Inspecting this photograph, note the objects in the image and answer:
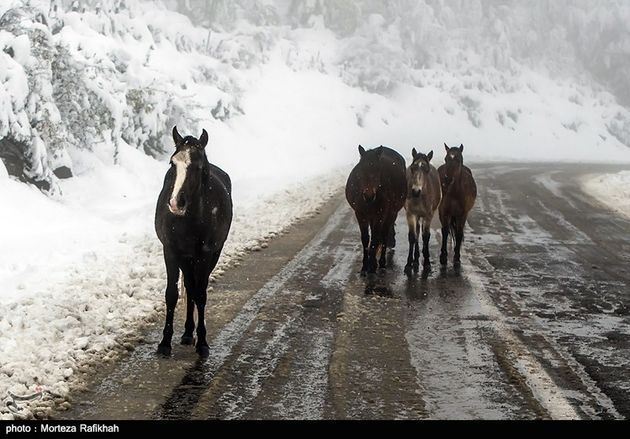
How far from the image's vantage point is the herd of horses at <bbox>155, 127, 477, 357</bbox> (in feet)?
20.5

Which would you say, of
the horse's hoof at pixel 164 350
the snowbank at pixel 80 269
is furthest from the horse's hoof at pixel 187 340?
the snowbank at pixel 80 269

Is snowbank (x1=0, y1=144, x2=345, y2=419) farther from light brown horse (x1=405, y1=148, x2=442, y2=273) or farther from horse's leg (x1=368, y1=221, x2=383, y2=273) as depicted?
light brown horse (x1=405, y1=148, x2=442, y2=273)

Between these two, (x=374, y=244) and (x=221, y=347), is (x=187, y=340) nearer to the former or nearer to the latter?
(x=221, y=347)

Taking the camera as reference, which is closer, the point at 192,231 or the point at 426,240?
the point at 192,231

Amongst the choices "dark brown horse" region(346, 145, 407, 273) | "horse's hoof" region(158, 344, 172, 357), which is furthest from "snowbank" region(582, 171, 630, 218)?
"horse's hoof" region(158, 344, 172, 357)

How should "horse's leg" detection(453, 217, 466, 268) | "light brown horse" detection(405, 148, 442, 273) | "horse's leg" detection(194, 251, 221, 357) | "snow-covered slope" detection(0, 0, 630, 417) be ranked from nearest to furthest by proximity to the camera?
"horse's leg" detection(194, 251, 221, 357)
"snow-covered slope" detection(0, 0, 630, 417)
"light brown horse" detection(405, 148, 442, 273)
"horse's leg" detection(453, 217, 466, 268)

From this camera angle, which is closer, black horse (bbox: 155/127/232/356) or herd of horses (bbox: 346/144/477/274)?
black horse (bbox: 155/127/232/356)

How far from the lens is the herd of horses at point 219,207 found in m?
6.26

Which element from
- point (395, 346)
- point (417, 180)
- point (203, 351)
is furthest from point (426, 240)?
point (203, 351)

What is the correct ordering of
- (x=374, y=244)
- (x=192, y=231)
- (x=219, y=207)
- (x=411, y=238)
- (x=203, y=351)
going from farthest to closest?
1. (x=411, y=238)
2. (x=374, y=244)
3. (x=219, y=207)
4. (x=192, y=231)
5. (x=203, y=351)

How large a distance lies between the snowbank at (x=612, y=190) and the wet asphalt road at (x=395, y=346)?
9.06m

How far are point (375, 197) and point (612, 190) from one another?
18.5 m

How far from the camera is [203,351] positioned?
6336 mm

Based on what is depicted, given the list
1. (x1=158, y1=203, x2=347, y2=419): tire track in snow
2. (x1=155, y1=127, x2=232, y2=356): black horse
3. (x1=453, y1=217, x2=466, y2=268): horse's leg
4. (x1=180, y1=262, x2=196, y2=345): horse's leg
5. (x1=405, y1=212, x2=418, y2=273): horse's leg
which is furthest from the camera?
(x1=453, y1=217, x2=466, y2=268): horse's leg
